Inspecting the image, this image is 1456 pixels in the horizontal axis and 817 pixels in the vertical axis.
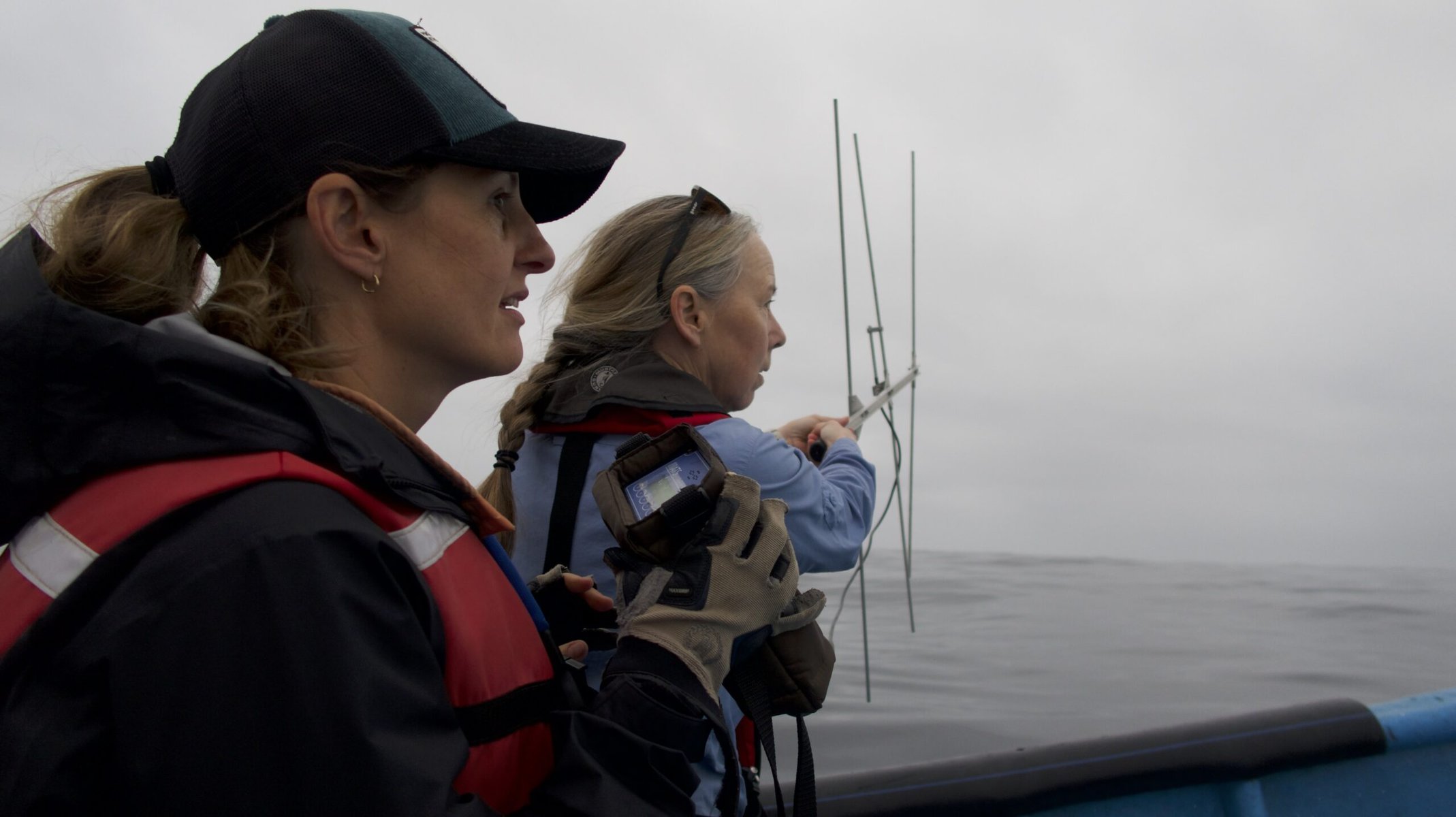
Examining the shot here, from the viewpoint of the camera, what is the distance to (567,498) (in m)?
1.70

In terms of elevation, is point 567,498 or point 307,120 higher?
point 307,120

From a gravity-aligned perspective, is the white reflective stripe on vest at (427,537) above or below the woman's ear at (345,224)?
below

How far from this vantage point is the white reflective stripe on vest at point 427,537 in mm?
901

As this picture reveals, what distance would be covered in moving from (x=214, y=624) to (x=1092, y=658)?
6241 mm

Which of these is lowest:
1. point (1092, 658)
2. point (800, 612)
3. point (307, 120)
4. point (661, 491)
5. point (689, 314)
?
point (1092, 658)

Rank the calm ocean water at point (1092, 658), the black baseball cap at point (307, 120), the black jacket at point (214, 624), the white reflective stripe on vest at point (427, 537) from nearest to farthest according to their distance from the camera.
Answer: the black jacket at point (214, 624) < the white reflective stripe on vest at point (427, 537) < the black baseball cap at point (307, 120) < the calm ocean water at point (1092, 658)

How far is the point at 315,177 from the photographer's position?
1042mm

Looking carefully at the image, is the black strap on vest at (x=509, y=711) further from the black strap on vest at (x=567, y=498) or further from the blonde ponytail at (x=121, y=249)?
the black strap on vest at (x=567, y=498)

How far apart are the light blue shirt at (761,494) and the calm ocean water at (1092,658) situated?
1.21m

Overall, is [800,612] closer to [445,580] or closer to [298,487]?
[445,580]

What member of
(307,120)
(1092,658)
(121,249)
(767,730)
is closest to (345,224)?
(307,120)

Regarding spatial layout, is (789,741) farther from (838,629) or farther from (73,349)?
(838,629)

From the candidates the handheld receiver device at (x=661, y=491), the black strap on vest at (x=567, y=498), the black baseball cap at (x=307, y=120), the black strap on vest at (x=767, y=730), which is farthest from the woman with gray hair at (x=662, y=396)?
the black baseball cap at (x=307, y=120)

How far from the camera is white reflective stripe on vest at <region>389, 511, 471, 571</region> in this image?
0.90 m
